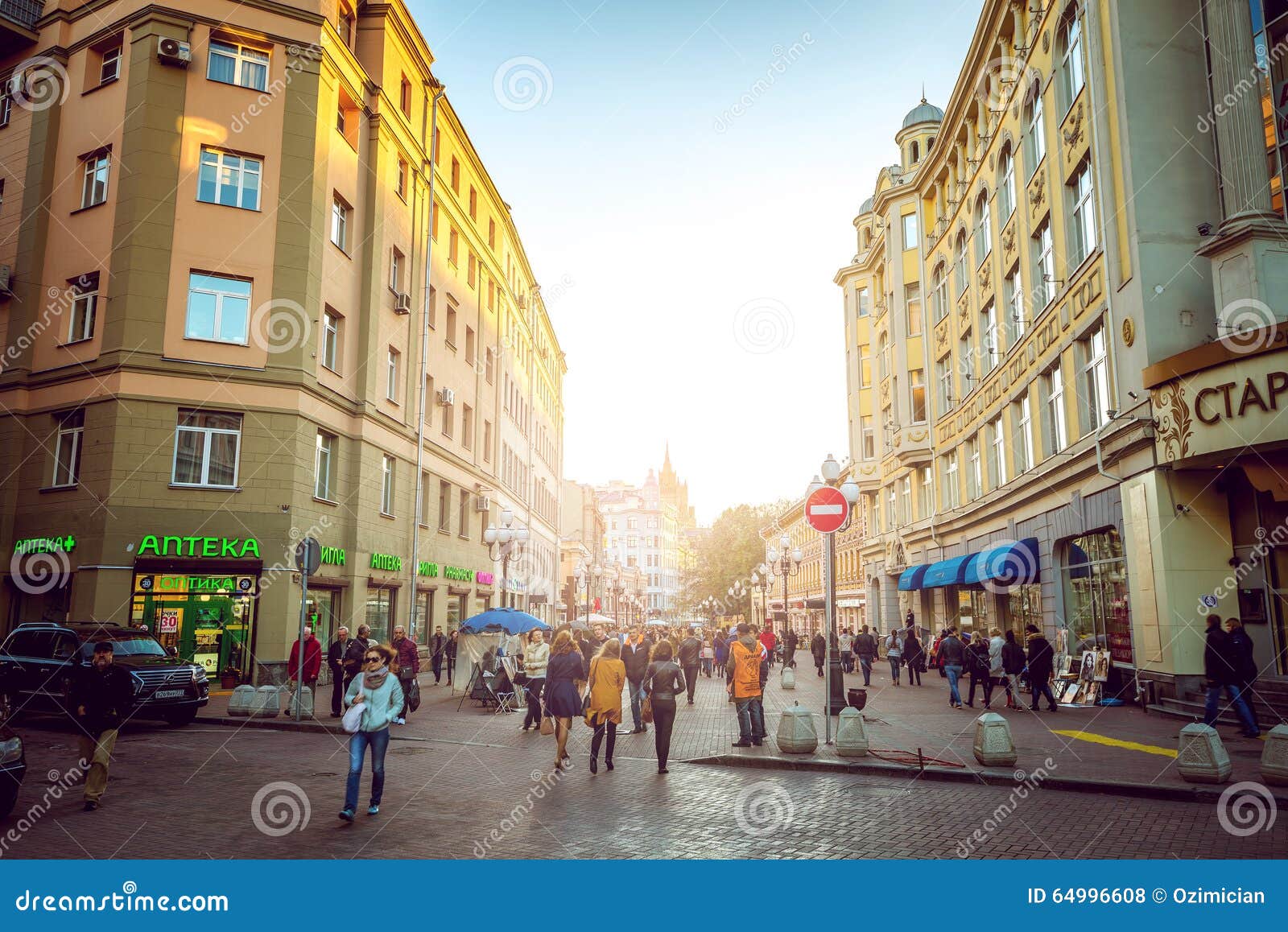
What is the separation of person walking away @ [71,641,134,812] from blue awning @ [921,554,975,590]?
2528cm

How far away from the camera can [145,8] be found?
21594 millimetres

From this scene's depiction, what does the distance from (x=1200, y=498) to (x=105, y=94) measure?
26.8 metres

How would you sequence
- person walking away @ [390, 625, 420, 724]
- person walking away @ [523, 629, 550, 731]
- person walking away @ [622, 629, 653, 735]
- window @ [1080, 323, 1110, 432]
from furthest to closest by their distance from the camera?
window @ [1080, 323, 1110, 432]
person walking away @ [622, 629, 653, 735]
person walking away @ [390, 625, 420, 724]
person walking away @ [523, 629, 550, 731]

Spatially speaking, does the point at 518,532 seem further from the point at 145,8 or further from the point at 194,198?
the point at 145,8

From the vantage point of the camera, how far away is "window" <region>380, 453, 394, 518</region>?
86.2 feet

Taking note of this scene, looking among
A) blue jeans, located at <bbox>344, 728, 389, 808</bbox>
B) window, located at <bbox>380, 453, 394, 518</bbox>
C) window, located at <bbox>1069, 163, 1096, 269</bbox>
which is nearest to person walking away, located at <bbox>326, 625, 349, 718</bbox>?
blue jeans, located at <bbox>344, 728, 389, 808</bbox>

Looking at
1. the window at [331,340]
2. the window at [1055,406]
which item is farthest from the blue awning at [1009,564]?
the window at [331,340]

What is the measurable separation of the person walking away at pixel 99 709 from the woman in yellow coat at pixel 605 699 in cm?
538

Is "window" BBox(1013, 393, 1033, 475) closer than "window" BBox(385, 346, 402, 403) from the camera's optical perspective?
Yes

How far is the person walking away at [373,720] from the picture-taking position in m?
8.25

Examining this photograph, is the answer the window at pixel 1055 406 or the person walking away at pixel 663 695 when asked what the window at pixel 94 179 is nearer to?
the person walking away at pixel 663 695

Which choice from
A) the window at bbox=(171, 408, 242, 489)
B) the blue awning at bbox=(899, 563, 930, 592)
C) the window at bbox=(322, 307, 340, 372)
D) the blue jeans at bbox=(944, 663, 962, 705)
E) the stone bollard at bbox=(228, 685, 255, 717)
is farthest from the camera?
the blue awning at bbox=(899, 563, 930, 592)

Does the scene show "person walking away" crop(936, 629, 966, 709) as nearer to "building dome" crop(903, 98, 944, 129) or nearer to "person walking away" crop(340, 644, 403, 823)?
"person walking away" crop(340, 644, 403, 823)

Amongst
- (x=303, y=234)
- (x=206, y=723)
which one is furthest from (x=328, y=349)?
(x=206, y=723)
